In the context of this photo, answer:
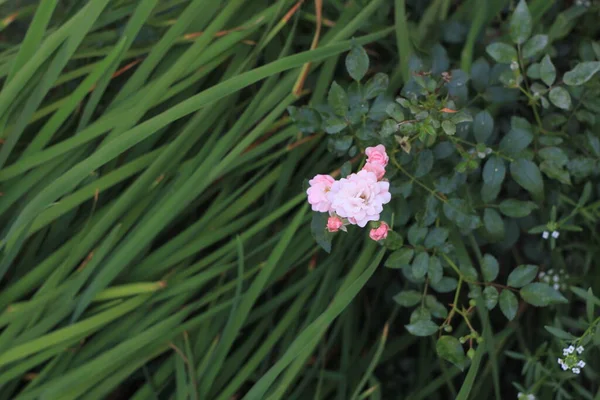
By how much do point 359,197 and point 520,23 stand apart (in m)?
0.39

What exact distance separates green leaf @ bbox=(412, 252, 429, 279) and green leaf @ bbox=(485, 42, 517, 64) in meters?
0.30

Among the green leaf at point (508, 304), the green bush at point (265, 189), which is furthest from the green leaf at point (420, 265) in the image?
the green leaf at point (508, 304)

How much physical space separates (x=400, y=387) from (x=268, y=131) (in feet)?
1.88

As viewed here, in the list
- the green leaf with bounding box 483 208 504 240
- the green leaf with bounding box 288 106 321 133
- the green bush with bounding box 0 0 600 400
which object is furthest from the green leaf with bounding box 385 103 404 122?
the green leaf with bounding box 483 208 504 240

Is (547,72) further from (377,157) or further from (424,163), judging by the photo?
(377,157)

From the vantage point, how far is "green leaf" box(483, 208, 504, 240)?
851 mm

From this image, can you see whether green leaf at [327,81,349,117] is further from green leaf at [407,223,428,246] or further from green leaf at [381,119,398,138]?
green leaf at [407,223,428,246]

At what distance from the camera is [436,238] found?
81 cm

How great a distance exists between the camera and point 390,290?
110cm

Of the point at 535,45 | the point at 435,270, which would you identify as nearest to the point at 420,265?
the point at 435,270

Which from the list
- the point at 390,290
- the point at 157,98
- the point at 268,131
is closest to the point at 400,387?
the point at 390,290

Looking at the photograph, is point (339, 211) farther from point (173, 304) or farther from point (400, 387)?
point (400, 387)

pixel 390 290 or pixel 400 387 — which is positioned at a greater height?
pixel 390 290

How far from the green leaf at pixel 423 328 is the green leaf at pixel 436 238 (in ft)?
0.33
